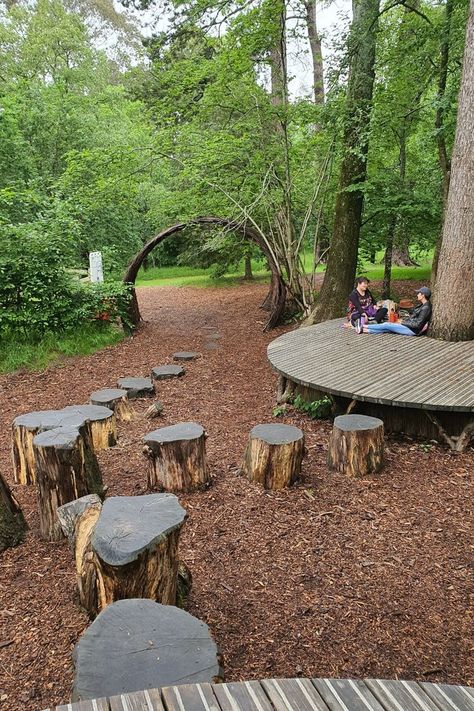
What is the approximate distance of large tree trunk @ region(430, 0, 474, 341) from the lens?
20.9 feet

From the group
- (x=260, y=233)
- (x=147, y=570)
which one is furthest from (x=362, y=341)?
(x=147, y=570)

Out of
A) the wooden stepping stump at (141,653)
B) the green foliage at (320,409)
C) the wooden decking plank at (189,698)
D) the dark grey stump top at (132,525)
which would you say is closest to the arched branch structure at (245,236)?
the green foliage at (320,409)

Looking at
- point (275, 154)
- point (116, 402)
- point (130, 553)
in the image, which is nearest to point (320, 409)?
point (116, 402)

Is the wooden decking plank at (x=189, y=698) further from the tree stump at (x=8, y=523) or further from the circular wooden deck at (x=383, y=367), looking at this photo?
the circular wooden deck at (x=383, y=367)

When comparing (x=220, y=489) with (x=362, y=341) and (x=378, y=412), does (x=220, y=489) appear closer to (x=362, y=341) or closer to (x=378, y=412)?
(x=378, y=412)

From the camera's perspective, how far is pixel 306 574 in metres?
3.18

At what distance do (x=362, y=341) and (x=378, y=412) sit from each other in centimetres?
194

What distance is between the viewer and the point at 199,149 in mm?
9844

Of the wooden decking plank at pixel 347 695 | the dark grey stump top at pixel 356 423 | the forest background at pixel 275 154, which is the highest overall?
the forest background at pixel 275 154

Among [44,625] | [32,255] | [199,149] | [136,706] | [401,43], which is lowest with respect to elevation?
[44,625]

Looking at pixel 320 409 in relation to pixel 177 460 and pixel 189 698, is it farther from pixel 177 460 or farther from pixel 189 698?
pixel 189 698

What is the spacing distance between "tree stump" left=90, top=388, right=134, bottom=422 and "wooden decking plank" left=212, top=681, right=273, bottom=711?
466cm

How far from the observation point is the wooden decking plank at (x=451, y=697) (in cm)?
161

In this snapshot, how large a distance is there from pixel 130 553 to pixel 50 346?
24.1ft
